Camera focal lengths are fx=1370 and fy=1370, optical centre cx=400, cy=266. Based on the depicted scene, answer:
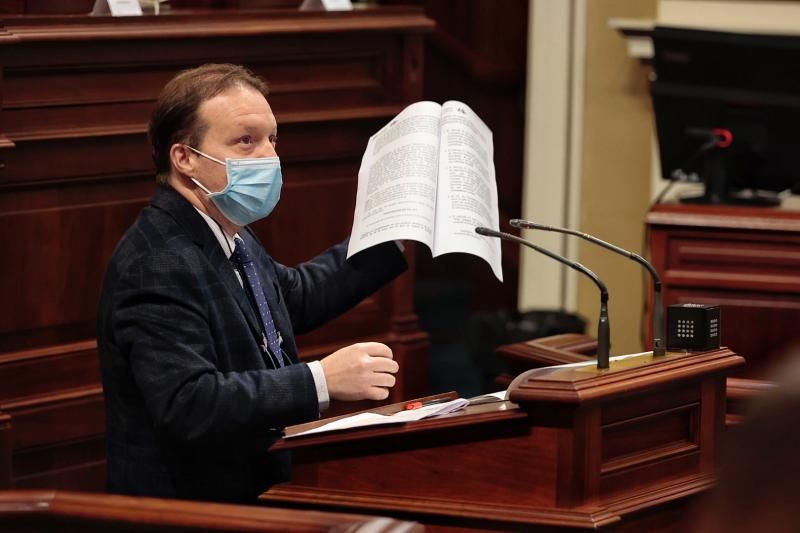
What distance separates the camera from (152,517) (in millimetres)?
1739

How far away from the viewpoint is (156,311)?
7.73 ft

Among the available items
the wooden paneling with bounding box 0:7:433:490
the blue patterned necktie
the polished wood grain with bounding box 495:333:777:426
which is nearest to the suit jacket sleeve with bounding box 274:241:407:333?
the blue patterned necktie

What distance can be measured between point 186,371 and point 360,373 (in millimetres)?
295

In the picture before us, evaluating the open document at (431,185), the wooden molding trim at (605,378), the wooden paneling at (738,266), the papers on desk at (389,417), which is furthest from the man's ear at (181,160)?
the wooden paneling at (738,266)

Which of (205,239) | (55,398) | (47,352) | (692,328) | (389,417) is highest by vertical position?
(205,239)

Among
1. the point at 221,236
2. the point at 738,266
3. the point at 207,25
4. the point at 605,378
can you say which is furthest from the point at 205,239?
the point at 738,266

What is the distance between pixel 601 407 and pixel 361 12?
2335mm

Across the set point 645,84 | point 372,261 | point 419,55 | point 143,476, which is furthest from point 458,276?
point 143,476

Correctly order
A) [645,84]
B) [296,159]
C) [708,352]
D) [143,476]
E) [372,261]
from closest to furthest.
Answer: [708,352] < [143,476] < [372,261] < [296,159] < [645,84]

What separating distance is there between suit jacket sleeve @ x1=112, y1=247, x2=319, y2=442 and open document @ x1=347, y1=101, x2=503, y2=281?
350mm

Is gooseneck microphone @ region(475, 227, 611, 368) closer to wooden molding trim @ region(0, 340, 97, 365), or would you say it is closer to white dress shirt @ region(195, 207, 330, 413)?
white dress shirt @ region(195, 207, 330, 413)

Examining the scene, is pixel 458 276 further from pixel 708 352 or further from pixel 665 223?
pixel 708 352

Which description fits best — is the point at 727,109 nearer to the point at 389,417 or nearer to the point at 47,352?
the point at 47,352

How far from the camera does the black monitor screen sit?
4355 millimetres
